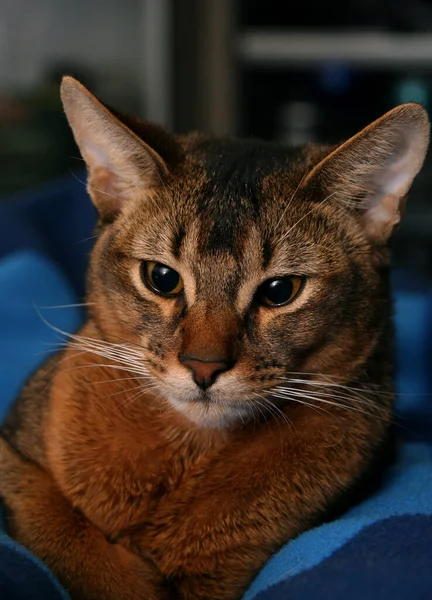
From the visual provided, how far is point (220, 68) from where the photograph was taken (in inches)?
114

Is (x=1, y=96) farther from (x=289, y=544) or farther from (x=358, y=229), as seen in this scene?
(x=289, y=544)

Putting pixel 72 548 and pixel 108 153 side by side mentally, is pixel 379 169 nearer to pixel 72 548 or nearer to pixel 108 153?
pixel 108 153

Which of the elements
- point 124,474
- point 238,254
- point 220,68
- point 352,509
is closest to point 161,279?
point 238,254

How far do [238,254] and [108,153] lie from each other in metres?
0.26

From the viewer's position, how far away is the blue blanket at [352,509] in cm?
86

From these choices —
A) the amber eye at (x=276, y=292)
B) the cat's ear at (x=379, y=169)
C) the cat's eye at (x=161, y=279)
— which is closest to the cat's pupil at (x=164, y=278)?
the cat's eye at (x=161, y=279)

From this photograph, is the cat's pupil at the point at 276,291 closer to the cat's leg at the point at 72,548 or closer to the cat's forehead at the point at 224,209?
the cat's forehead at the point at 224,209

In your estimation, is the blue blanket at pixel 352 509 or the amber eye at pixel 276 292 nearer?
the blue blanket at pixel 352 509

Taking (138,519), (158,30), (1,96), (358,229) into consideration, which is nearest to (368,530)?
(138,519)

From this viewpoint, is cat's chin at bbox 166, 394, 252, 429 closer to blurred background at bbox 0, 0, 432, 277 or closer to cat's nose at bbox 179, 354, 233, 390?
cat's nose at bbox 179, 354, 233, 390

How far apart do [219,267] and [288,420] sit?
225 mm

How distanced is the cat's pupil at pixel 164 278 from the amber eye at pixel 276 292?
0.11m

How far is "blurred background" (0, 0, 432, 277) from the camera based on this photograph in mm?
2814

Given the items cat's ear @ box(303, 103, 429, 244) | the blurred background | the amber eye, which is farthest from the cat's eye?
the blurred background
